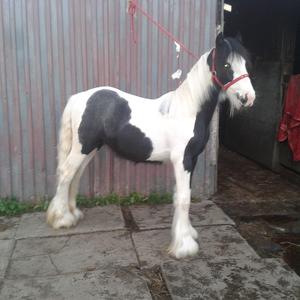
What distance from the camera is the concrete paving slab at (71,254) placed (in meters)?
3.24

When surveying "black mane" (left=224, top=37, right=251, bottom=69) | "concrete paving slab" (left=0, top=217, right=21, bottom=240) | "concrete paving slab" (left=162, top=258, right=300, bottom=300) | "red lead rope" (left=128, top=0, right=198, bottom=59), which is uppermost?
"red lead rope" (left=128, top=0, right=198, bottom=59)

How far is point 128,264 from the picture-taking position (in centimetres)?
330

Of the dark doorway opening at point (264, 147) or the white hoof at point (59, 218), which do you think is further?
the dark doorway opening at point (264, 147)

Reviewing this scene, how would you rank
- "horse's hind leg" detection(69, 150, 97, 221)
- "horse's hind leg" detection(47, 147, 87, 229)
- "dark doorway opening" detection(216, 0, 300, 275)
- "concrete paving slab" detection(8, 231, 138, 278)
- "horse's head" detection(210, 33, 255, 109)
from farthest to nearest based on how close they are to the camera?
"dark doorway opening" detection(216, 0, 300, 275), "horse's hind leg" detection(69, 150, 97, 221), "horse's hind leg" detection(47, 147, 87, 229), "concrete paving slab" detection(8, 231, 138, 278), "horse's head" detection(210, 33, 255, 109)

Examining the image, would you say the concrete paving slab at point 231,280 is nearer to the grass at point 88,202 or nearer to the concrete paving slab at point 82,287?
the concrete paving slab at point 82,287

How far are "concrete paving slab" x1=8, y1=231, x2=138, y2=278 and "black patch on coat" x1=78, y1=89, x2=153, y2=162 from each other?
0.83 meters

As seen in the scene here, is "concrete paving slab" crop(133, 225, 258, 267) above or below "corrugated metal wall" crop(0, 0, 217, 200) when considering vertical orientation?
below

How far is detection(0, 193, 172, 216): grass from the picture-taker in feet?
14.8

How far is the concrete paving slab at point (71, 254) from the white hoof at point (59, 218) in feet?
0.65

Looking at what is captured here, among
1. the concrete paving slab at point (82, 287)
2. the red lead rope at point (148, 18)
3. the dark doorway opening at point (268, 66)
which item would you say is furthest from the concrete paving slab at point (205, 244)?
the dark doorway opening at point (268, 66)

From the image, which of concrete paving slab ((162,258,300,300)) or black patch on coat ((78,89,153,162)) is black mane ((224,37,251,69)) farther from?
concrete paving slab ((162,258,300,300))

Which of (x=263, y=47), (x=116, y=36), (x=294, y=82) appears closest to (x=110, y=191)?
(x=116, y=36)

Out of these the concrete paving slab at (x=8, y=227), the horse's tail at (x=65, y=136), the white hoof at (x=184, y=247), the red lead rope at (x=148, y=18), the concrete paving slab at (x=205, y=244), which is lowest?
the concrete paving slab at (x=8, y=227)

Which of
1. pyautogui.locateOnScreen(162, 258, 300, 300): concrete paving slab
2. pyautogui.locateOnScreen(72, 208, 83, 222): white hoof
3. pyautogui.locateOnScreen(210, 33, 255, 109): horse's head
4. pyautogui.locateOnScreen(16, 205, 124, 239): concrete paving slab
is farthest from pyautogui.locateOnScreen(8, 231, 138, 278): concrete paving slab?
pyautogui.locateOnScreen(210, 33, 255, 109): horse's head
